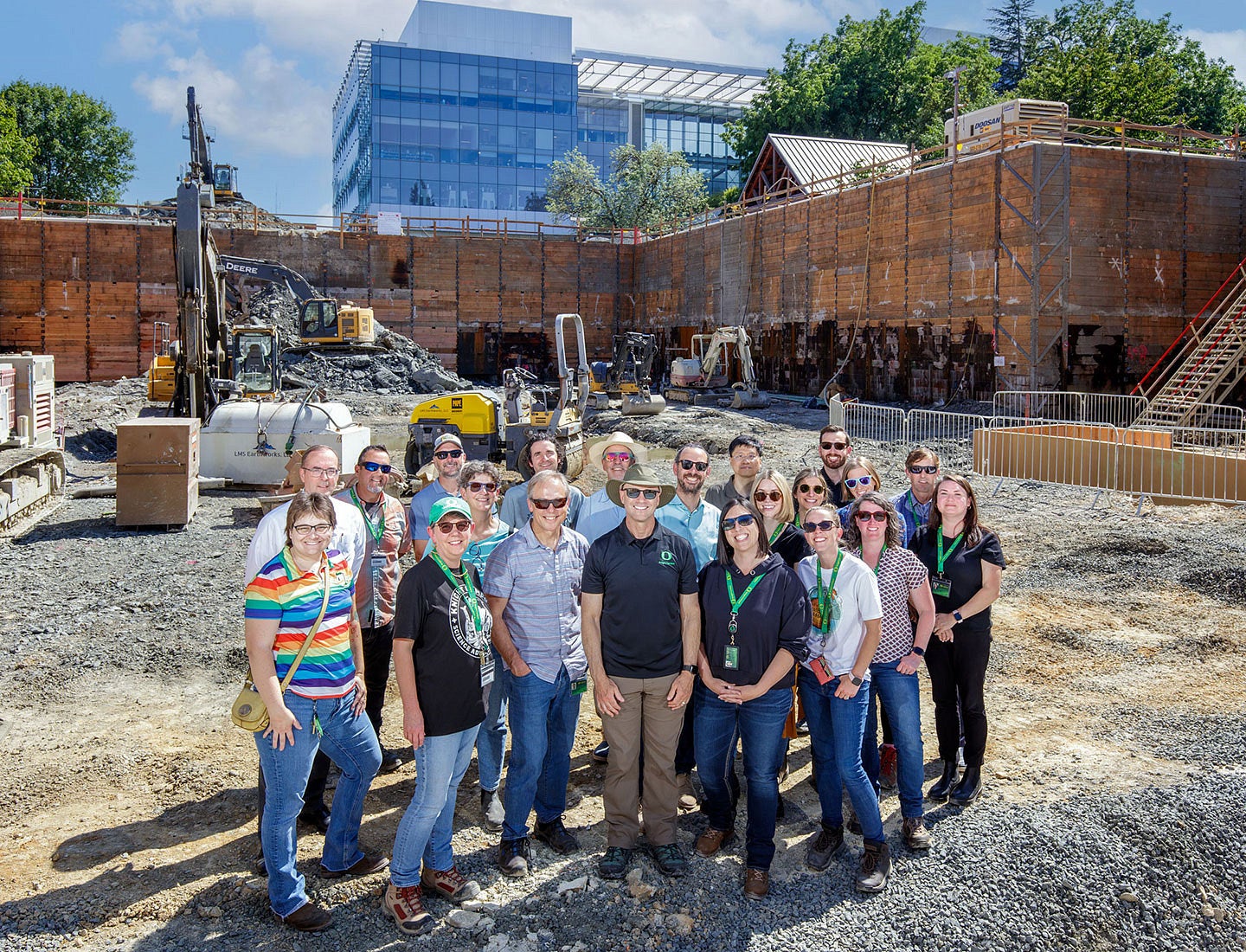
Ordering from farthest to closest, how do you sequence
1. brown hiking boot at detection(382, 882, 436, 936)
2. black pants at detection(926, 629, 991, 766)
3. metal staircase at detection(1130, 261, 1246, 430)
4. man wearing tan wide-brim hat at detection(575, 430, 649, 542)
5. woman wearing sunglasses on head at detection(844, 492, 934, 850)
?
metal staircase at detection(1130, 261, 1246, 430) → man wearing tan wide-brim hat at detection(575, 430, 649, 542) → black pants at detection(926, 629, 991, 766) → woman wearing sunglasses on head at detection(844, 492, 934, 850) → brown hiking boot at detection(382, 882, 436, 936)

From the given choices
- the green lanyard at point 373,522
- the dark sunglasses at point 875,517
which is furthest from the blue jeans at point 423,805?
the dark sunglasses at point 875,517

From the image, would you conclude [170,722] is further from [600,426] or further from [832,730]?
[600,426]

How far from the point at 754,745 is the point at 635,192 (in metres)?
50.4

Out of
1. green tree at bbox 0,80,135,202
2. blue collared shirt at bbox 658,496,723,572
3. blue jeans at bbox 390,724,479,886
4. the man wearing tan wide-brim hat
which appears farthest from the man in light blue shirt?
green tree at bbox 0,80,135,202

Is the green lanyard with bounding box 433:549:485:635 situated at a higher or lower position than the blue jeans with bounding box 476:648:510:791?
higher

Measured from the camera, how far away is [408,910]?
4230 mm

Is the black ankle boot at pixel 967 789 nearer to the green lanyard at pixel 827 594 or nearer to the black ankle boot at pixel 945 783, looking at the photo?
the black ankle boot at pixel 945 783

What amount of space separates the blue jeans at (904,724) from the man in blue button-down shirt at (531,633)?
149 centimetres

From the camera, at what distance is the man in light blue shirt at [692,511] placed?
535 centimetres

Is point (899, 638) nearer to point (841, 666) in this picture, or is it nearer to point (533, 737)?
point (841, 666)

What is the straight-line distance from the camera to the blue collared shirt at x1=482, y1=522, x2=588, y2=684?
4730 millimetres

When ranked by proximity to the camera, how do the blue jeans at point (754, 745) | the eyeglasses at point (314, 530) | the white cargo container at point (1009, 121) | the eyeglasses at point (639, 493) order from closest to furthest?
the eyeglasses at point (314, 530), the eyeglasses at point (639, 493), the blue jeans at point (754, 745), the white cargo container at point (1009, 121)

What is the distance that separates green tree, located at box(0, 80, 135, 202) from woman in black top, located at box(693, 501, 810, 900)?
6201 cm

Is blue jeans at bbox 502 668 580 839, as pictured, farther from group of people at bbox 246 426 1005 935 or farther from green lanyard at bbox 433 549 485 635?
green lanyard at bbox 433 549 485 635
